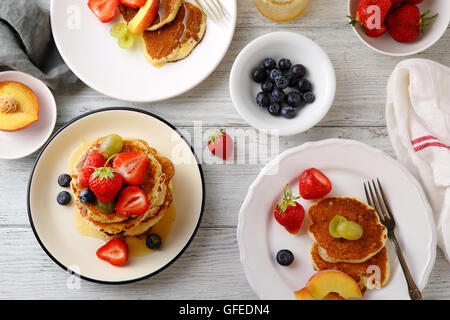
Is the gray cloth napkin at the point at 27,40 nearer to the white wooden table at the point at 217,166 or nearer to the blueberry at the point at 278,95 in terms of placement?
the white wooden table at the point at 217,166

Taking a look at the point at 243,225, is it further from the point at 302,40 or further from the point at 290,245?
the point at 302,40

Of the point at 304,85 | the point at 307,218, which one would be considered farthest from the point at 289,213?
the point at 304,85

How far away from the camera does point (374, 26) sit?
1.55 meters

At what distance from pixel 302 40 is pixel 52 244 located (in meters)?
1.11

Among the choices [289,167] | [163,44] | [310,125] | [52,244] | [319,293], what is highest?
[163,44]

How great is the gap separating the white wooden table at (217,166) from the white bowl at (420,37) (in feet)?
0.22

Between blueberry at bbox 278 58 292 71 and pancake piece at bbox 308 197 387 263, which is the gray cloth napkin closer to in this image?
blueberry at bbox 278 58 292 71

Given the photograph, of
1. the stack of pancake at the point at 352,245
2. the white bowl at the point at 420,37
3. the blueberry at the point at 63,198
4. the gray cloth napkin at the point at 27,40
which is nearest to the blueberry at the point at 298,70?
the white bowl at the point at 420,37

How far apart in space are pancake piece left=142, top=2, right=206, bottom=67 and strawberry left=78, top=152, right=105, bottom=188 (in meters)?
0.43

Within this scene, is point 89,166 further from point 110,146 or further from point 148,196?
point 148,196

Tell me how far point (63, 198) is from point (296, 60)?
3.12 ft

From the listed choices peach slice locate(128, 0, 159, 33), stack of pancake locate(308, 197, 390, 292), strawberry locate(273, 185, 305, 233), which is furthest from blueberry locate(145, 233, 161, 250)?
peach slice locate(128, 0, 159, 33)

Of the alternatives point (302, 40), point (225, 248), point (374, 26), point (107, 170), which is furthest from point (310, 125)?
point (107, 170)

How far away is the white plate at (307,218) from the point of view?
1.53m
